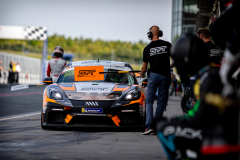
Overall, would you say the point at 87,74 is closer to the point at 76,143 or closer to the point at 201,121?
the point at 76,143

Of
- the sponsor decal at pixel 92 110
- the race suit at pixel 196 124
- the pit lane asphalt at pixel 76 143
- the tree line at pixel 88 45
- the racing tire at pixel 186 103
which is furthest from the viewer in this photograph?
the tree line at pixel 88 45

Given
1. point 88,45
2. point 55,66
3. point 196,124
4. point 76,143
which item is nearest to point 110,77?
point 55,66

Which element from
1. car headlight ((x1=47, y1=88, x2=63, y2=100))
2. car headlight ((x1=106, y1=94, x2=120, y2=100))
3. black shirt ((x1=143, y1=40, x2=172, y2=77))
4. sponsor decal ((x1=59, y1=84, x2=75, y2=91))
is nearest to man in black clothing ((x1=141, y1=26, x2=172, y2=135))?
black shirt ((x1=143, y1=40, x2=172, y2=77))

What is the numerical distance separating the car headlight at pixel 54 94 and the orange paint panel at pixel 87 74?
0.71m

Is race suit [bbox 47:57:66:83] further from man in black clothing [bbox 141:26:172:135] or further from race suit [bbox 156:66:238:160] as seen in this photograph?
race suit [bbox 156:66:238:160]

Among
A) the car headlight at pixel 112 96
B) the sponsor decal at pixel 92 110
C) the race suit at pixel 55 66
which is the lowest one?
the sponsor decal at pixel 92 110

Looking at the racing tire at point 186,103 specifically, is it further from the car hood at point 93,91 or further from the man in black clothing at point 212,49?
the man in black clothing at point 212,49

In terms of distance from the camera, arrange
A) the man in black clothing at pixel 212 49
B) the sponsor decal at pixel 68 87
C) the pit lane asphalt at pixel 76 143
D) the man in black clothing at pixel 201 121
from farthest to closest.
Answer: the sponsor decal at pixel 68 87 → the man in black clothing at pixel 212 49 → the pit lane asphalt at pixel 76 143 → the man in black clothing at pixel 201 121

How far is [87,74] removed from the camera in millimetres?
8070

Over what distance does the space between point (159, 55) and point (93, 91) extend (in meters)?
1.37

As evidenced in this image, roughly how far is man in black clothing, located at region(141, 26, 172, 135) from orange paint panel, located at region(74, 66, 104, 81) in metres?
1.42

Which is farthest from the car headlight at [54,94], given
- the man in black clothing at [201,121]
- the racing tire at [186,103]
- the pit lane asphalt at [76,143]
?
the man in black clothing at [201,121]

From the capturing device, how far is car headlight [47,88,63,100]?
7.29 m

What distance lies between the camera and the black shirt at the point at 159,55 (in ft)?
22.3
